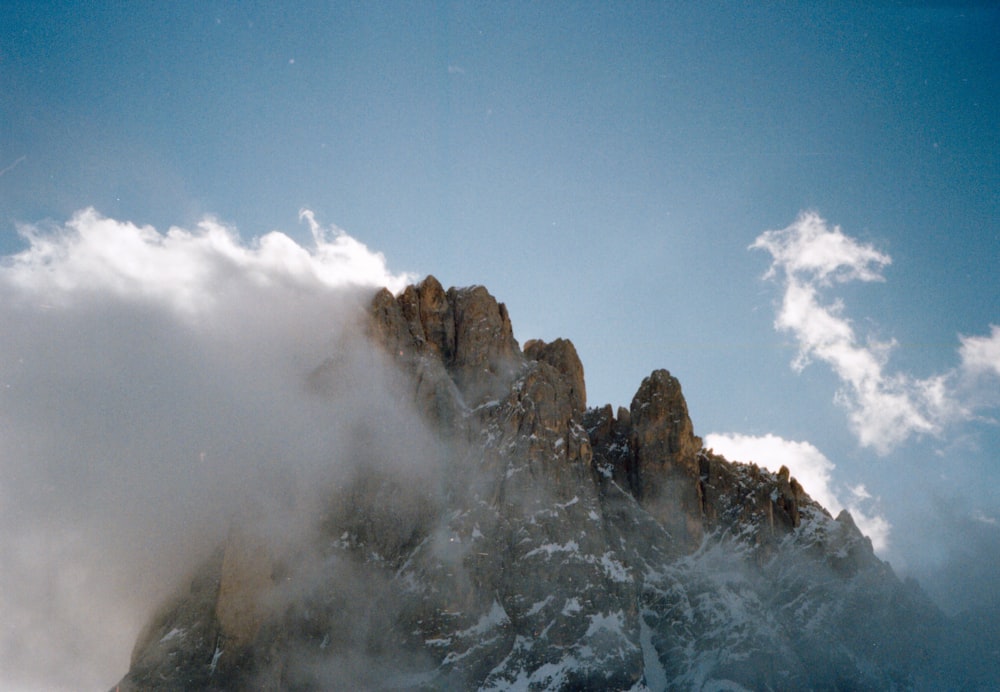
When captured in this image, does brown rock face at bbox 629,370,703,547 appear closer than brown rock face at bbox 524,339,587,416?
Yes

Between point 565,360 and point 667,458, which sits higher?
point 565,360

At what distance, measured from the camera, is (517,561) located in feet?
491

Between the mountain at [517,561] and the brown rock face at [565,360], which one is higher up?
the brown rock face at [565,360]

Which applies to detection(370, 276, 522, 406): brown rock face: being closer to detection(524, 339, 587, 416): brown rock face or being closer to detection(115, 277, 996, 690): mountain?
detection(115, 277, 996, 690): mountain

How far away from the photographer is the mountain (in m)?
135

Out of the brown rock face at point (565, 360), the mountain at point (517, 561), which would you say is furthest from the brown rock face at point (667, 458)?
the brown rock face at point (565, 360)

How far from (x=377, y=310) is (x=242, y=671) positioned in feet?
263

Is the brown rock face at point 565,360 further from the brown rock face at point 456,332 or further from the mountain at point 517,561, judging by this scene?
the brown rock face at point 456,332

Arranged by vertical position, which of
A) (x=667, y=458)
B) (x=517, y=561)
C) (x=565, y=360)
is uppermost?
(x=565, y=360)

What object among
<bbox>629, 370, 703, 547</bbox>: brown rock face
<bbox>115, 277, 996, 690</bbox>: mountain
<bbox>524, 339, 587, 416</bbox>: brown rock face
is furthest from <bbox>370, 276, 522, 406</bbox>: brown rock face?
<bbox>629, 370, 703, 547</bbox>: brown rock face

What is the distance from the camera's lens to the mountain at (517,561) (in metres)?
135

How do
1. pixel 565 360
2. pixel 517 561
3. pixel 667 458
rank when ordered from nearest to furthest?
pixel 517 561 < pixel 667 458 < pixel 565 360

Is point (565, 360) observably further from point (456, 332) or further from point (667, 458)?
point (667, 458)

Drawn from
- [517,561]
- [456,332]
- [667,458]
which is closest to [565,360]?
[456,332]
